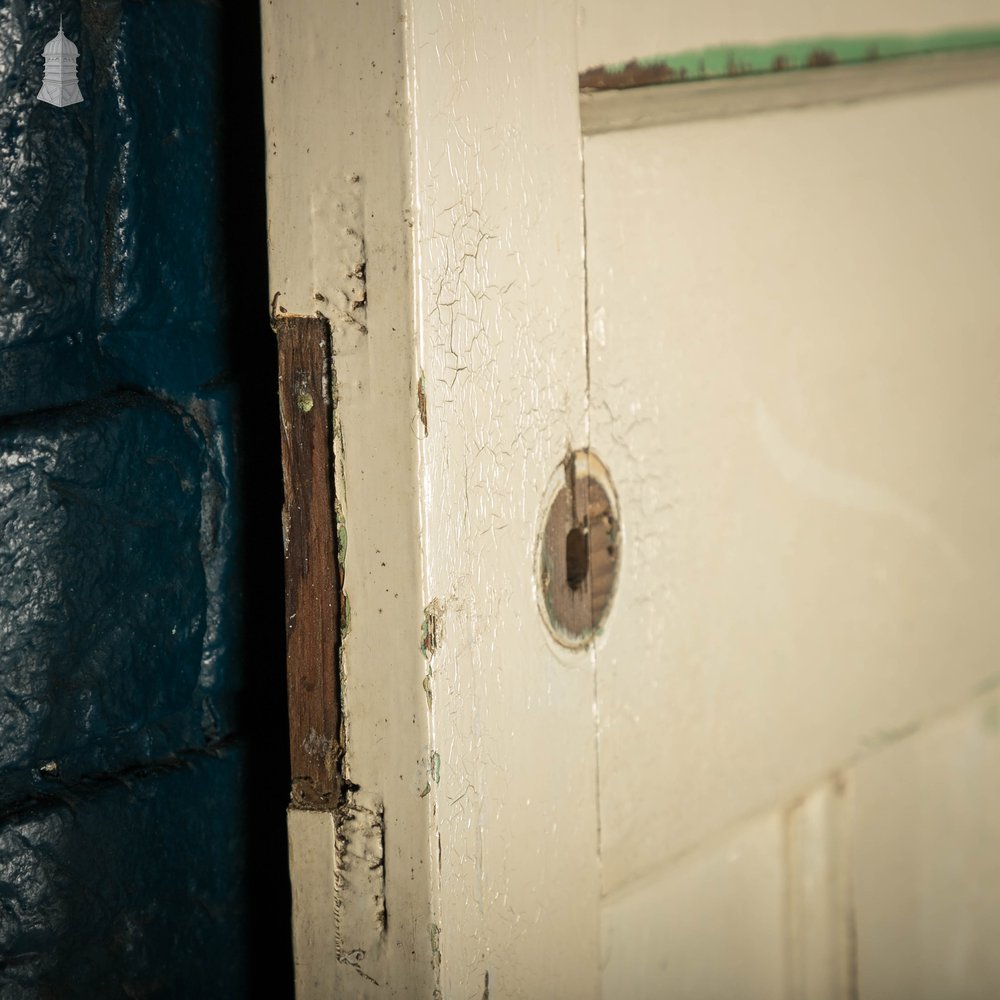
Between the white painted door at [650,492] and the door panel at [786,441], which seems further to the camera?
the door panel at [786,441]

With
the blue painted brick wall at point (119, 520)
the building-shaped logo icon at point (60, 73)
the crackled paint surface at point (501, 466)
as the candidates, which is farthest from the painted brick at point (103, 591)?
the crackled paint surface at point (501, 466)

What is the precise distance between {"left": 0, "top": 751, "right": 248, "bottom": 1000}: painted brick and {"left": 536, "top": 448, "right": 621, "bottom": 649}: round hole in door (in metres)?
0.33

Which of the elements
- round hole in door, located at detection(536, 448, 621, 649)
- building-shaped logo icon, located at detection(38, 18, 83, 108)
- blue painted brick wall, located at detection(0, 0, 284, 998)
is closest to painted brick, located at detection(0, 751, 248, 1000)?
blue painted brick wall, located at detection(0, 0, 284, 998)

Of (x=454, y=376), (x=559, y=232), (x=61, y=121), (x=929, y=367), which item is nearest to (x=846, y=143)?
(x=929, y=367)

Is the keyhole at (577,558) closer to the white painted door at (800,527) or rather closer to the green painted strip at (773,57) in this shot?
the white painted door at (800,527)

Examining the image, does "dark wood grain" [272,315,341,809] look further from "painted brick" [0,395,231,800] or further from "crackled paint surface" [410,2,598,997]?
"painted brick" [0,395,231,800]

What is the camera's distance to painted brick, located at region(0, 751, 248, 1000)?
709mm

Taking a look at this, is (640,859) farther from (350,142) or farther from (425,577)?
(350,142)

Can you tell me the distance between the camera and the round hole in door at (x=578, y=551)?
635 millimetres

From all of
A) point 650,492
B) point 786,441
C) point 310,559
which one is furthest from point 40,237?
point 786,441

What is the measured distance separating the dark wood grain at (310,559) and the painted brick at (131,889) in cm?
24

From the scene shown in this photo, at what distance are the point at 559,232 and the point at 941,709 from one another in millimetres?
696

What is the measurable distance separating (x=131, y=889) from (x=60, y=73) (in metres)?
0.57

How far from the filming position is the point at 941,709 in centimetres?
106
